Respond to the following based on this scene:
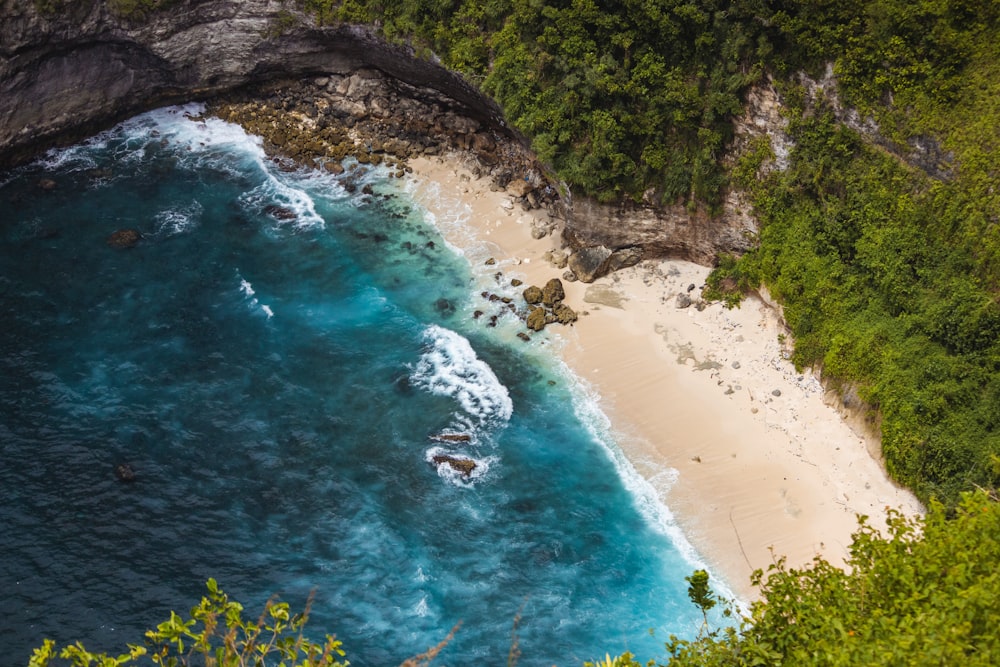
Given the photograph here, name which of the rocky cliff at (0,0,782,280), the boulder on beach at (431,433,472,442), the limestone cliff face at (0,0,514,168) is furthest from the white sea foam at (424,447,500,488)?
the limestone cliff face at (0,0,514,168)

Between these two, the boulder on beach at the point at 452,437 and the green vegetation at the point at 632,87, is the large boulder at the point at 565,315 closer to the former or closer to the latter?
the green vegetation at the point at 632,87

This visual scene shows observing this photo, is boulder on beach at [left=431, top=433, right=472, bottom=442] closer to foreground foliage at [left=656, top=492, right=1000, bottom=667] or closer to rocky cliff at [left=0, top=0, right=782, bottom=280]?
rocky cliff at [left=0, top=0, right=782, bottom=280]

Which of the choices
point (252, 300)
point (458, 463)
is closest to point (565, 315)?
point (458, 463)

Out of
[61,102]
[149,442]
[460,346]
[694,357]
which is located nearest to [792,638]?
[694,357]

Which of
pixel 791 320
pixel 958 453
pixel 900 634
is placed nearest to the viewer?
pixel 900 634

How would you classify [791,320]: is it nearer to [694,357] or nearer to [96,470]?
[694,357]

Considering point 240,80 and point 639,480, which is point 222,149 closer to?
point 240,80

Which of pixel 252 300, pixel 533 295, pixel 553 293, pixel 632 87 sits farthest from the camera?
pixel 252 300
